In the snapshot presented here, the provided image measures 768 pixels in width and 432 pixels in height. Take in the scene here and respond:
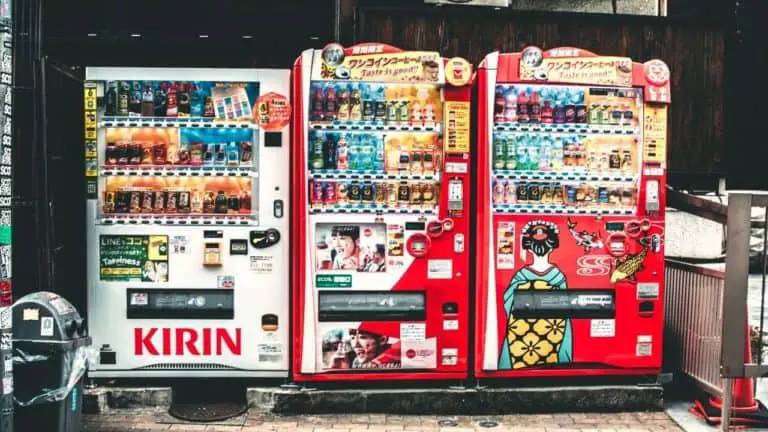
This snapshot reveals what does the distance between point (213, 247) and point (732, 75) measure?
7633 mm

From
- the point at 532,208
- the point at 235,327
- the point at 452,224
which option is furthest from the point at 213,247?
the point at 532,208

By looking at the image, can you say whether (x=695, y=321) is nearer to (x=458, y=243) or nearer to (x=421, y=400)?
(x=458, y=243)

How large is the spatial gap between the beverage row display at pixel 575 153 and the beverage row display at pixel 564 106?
5.7 inches

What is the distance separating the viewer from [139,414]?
232 inches

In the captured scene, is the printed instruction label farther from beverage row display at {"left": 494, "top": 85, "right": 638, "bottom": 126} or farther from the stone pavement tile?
beverage row display at {"left": 494, "top": 85, "right": 638, "bottom": 126}

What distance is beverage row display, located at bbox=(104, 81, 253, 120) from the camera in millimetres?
5867

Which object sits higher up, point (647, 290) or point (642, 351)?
point (647, 290)

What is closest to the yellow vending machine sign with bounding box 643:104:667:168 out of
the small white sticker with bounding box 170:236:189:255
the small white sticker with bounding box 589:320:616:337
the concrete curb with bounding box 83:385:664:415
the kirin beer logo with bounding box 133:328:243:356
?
the small white sticker with bounding box 589:320:616:337

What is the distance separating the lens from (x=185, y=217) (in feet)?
19.5

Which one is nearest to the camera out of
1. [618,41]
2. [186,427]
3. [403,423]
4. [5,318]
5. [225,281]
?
[5,318]

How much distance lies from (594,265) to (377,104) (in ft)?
7.56

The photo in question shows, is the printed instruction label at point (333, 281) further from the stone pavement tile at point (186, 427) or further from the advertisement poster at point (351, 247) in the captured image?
the stone pavement tile at point (186, 427)

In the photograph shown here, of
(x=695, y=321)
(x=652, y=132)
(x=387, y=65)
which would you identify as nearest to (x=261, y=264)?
(x=387, y=65)

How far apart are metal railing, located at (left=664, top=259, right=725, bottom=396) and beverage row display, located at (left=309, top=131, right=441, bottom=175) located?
243 centimetres
